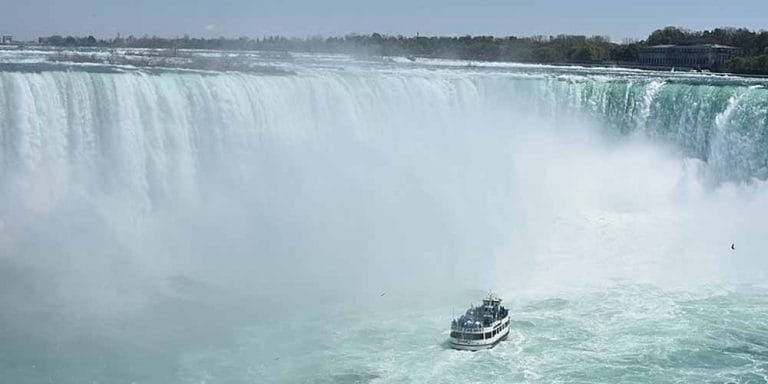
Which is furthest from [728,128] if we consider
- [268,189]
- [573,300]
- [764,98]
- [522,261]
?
[268,189]

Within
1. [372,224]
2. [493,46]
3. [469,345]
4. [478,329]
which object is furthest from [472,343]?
[493,46]

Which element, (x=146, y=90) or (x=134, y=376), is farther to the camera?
(x=146, y=90)

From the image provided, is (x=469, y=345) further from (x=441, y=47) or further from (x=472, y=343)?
(x=441, y=47)

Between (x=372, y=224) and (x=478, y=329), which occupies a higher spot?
(x=372, y=224)

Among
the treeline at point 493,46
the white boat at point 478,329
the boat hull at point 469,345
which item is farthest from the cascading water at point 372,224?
the treeline at point 493,46

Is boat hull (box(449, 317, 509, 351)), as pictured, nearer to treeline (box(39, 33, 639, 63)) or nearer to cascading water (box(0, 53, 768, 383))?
cascading water (box(0, 53, 768, 383))

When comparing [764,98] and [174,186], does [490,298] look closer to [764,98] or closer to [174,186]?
[174,186]
